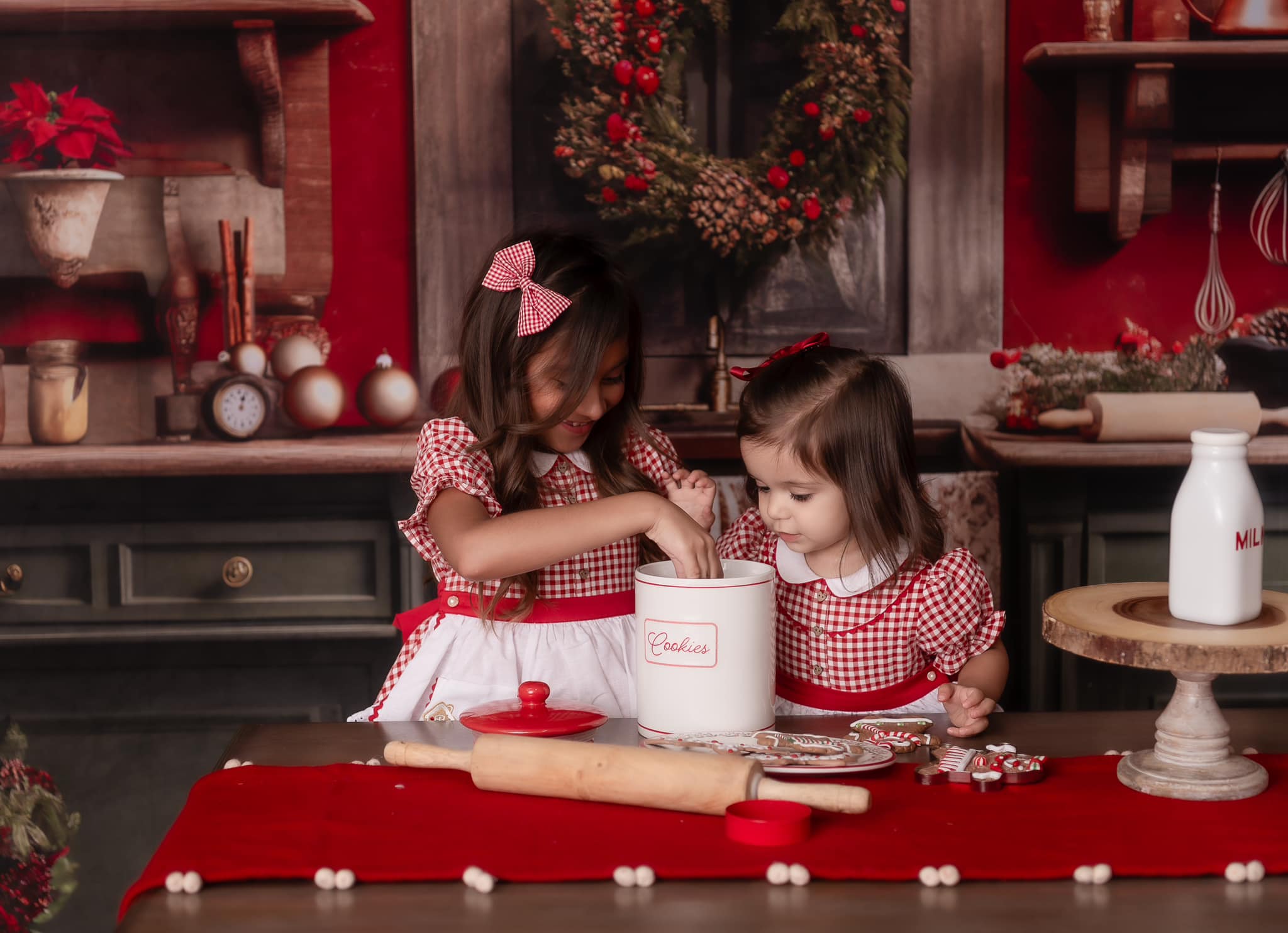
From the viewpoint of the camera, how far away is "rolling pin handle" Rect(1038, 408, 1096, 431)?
2.19m

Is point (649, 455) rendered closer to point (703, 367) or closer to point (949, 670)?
point (949, 670)

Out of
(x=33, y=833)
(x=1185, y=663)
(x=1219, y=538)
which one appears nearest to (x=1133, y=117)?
(x=1219, y=538)

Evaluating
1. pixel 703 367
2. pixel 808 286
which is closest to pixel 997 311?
pixel 808 286

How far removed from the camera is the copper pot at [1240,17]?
2.17 meters

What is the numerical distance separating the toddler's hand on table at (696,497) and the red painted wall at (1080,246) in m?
0.98

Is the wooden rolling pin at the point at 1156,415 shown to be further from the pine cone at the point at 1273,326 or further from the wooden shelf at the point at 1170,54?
the wooden shelf at the point at 1170,54

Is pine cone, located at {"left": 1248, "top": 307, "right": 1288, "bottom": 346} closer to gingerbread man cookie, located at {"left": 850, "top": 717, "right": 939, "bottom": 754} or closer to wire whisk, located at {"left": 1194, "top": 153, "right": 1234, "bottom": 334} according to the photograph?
wire whisk, located at {"left": 1194, "top": 153, "right": 1234, "bottom": 334}

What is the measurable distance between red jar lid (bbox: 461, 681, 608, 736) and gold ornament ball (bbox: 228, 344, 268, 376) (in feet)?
4.13

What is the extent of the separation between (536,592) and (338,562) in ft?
2.72

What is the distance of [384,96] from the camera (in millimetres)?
2275

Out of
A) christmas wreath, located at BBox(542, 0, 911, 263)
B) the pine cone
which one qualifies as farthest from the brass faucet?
the pine cone

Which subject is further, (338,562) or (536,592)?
(338,562)

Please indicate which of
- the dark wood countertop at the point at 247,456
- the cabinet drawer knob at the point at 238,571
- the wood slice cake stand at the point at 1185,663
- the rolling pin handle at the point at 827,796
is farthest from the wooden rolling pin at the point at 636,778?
the cabinet drawer knob at the point at 238,571

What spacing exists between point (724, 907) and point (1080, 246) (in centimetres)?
180
